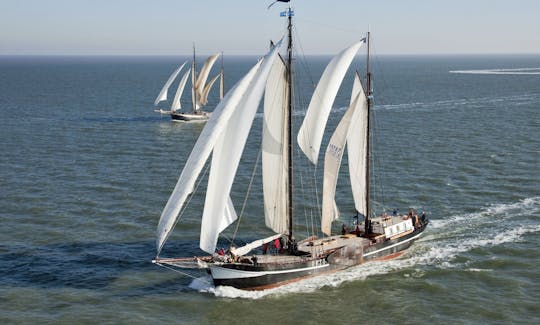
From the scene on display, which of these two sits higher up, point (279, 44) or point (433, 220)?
point (279, 44)

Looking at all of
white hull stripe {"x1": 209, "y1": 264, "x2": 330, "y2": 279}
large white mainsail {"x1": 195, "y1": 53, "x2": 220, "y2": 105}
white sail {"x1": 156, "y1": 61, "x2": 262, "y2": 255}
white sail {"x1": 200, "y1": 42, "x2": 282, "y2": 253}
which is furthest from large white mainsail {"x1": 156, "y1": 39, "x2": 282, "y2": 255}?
large white mainsail {"x1": 195, "y1": 53, "x2": 220, "y2": 105}

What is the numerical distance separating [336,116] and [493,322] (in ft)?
237

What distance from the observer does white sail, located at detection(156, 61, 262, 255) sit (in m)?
32.7

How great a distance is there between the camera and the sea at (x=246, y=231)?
34.5m

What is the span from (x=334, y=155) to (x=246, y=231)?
33.5ft

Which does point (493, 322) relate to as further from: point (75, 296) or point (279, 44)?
point (75, 296)

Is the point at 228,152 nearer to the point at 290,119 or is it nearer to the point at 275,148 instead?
the point at 275,148

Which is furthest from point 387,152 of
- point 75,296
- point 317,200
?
point 75,296

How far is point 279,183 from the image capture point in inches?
1518

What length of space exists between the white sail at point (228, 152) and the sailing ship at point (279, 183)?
0.05 metres

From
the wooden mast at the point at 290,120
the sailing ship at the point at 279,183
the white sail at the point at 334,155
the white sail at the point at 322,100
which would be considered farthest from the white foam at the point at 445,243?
the white sail at the point at 322,100

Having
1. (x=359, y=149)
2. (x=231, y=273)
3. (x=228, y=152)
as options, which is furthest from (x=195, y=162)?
(x=359, y=149)

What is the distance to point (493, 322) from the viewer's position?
33250 mm

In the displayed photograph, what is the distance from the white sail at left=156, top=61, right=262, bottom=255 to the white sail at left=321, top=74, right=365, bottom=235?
8.25 metres
